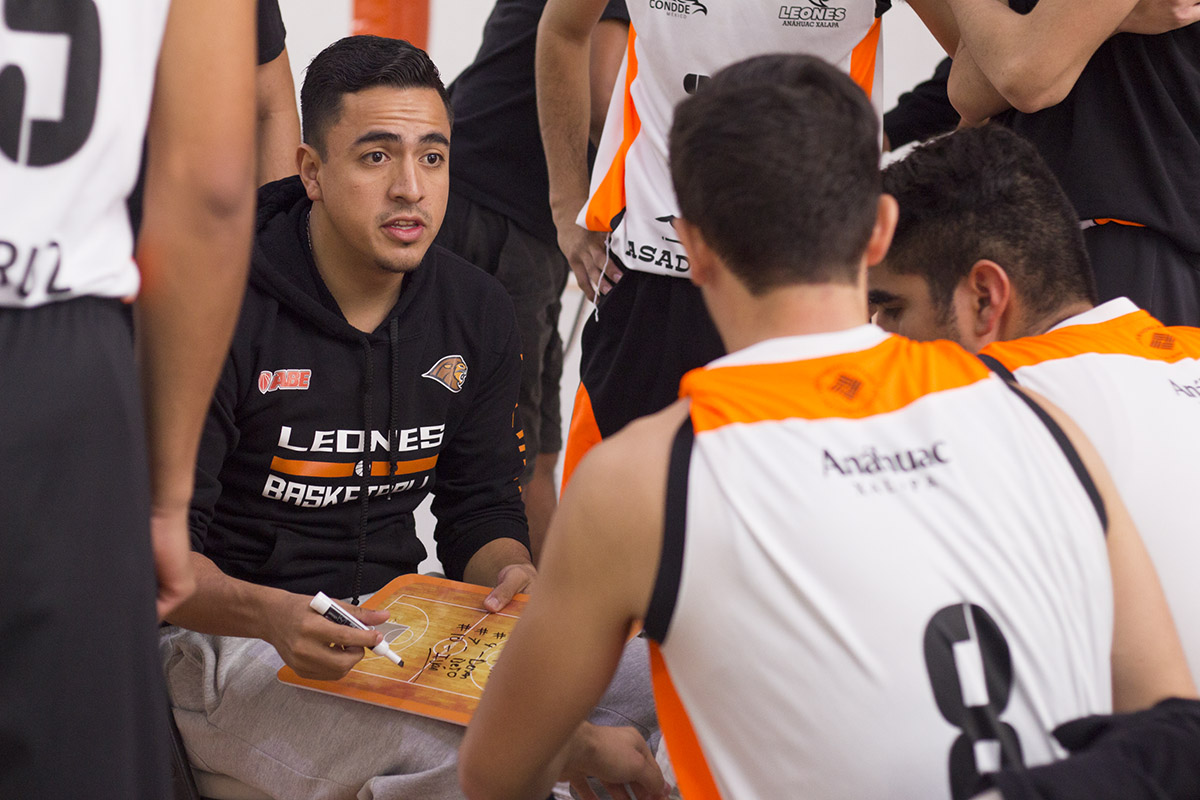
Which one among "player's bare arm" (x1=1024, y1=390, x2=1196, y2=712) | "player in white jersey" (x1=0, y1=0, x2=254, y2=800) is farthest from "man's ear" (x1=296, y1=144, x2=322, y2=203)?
"player's bare arm" (x1=1024, y1=390, x2=1196, y2=712)

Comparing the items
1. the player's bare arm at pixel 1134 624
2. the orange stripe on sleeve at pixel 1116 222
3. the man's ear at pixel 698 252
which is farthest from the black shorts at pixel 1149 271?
the man's ear at pixel 698 252

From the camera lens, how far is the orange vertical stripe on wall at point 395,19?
14.2 ft

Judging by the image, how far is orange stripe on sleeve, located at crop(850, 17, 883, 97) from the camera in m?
1.74

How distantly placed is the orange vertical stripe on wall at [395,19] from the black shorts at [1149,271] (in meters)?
3.43

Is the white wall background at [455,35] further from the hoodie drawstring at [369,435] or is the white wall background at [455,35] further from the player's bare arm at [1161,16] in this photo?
the hoodie drawstring at [369,435]

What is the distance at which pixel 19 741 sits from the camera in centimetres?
81

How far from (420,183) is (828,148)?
1.05m

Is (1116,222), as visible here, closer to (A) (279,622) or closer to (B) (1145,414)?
(B) (1145,414)

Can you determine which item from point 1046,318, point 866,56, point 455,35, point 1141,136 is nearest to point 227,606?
point 1046,318

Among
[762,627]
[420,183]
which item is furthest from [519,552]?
[762,627]

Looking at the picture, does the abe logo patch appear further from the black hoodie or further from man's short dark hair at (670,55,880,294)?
man's short dark hair at (670,55,880,294)

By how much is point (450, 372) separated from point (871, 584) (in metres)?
1.13

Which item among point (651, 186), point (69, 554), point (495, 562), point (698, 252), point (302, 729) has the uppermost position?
point (651, 186)

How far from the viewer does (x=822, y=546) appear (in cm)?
82
